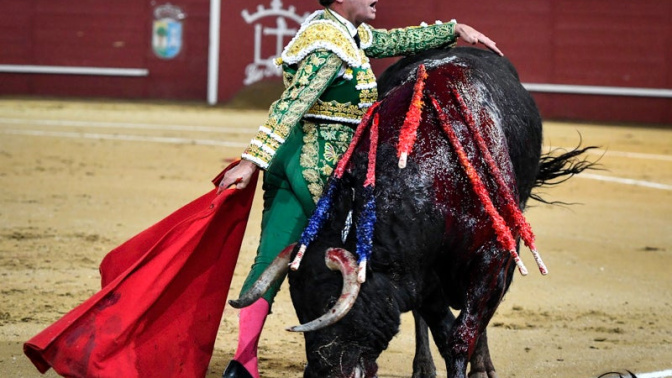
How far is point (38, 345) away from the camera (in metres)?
2.43

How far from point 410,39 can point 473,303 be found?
0.86 metres

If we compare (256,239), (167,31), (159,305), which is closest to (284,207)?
(159,305)

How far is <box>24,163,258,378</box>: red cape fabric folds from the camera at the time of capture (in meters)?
2.47

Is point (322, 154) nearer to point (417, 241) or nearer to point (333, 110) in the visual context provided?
point (333, 110)

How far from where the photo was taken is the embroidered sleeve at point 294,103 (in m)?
2.31

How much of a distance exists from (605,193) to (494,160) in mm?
4262

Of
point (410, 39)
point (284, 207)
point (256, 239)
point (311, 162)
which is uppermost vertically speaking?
point (410, 39)

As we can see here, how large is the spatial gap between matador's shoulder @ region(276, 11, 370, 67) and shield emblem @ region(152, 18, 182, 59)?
9.56m

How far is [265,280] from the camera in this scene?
221cm

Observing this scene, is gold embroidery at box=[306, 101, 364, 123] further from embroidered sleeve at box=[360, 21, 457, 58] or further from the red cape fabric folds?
embroidered sleeve at box=[360, 21, 457, 58]

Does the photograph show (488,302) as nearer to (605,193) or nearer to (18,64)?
(605,193)

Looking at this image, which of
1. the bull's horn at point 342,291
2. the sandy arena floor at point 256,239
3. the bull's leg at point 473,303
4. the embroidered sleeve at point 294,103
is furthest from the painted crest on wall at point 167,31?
the bull's horn at point 342,291

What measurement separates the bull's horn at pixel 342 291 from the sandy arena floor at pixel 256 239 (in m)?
0.90

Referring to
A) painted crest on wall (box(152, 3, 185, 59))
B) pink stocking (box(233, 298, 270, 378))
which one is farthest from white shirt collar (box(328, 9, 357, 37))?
painted crest on wall (box(152, 3, 185, 59))
